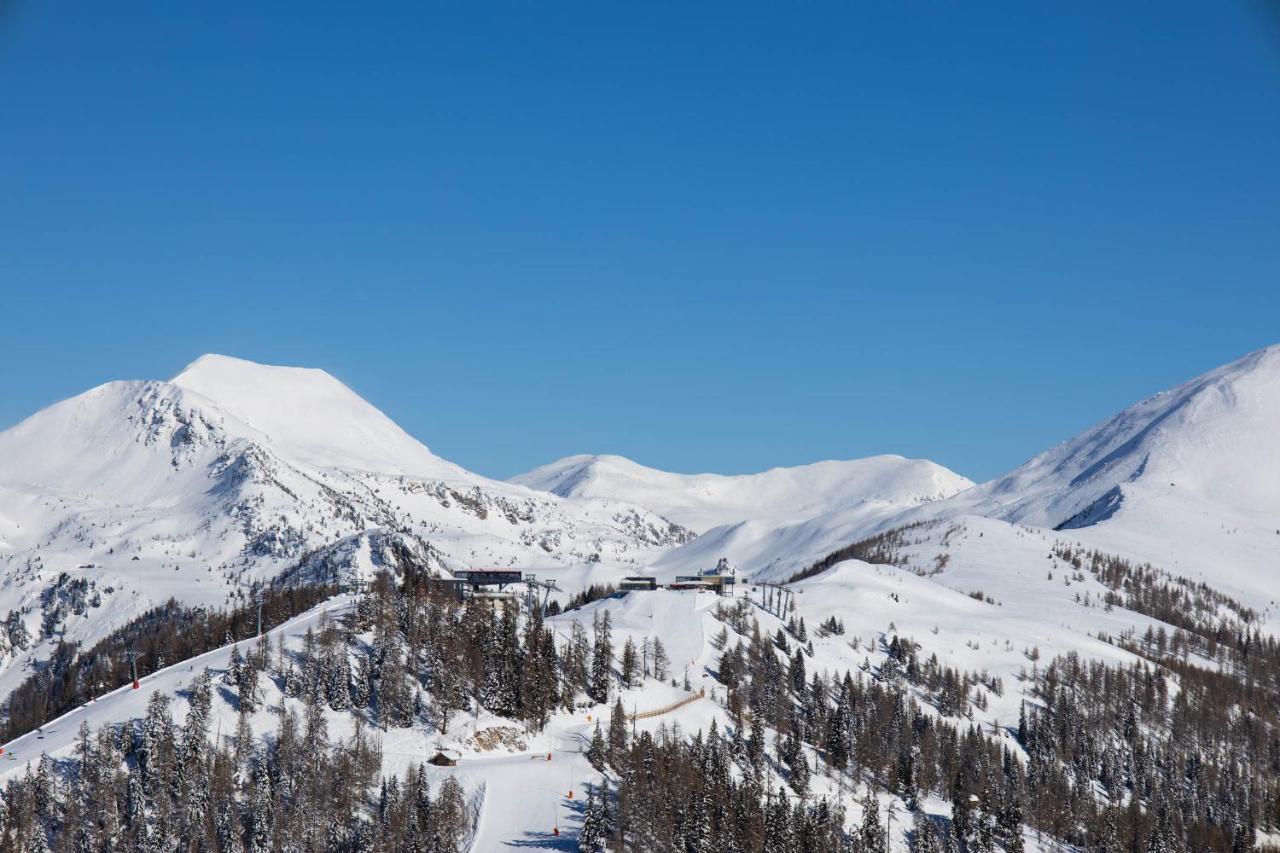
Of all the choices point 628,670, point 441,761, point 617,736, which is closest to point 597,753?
point 617,736

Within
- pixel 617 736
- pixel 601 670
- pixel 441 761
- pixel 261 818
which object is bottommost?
pixel 261 818

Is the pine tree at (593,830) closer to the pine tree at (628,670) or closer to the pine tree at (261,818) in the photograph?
the pine tree at (261,818)

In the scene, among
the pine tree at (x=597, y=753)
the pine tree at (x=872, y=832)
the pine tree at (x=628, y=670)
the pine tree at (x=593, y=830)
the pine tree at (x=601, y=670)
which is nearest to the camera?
the pine tree at (x=593, y=830)

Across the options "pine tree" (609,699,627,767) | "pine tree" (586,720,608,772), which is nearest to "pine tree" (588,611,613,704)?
"pine tree" (609,699,627,767)

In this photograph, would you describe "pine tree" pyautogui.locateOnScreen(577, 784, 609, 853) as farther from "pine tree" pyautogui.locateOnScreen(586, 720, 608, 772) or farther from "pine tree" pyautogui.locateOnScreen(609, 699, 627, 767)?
"pine tree" pyautogui.locateOnScreen(609, 699, 627, 767)

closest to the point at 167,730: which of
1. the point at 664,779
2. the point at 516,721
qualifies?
the point at 516,721

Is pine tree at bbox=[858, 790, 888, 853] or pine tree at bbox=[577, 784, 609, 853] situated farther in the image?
pine tree at bbox=[858, 790, 888, 853]

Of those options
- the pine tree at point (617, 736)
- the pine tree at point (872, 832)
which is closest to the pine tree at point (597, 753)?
the pine tree at point (617, 736)

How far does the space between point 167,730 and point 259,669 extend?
21769 mm

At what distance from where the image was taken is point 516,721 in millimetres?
169250

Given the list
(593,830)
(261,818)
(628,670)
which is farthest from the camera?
(628,670)

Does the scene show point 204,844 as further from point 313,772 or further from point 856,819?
point 856,819

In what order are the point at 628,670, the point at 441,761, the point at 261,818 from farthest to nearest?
the point at 628,670 → the point at 441,761 → the point at 261,818

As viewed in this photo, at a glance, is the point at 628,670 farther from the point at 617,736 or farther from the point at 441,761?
the point at 441,761
